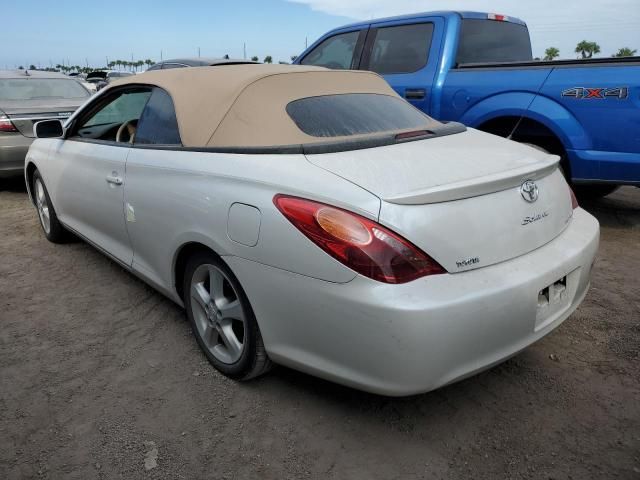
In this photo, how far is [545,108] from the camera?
4.31m

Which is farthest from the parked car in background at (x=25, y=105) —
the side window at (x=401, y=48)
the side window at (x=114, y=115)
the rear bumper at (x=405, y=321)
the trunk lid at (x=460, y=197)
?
the trunk lid at (x=460, y=197)

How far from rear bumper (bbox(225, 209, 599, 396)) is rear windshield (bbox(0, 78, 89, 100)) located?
20.6 feet

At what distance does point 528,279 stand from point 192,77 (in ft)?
6.70

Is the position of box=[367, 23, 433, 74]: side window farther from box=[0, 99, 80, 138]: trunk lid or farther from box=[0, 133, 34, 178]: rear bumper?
box=[0, 133, 34, 178]: rear bumper

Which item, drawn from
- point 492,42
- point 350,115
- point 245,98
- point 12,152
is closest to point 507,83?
point 492,42

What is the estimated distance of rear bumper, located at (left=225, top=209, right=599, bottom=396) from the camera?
1775mm

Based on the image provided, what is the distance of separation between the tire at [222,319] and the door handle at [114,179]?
0.80m

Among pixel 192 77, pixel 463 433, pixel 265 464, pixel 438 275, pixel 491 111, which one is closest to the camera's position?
pixel 438 275

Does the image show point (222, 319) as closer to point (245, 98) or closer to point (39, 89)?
point (245, 98)

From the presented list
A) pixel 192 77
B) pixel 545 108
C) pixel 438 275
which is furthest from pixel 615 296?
pixel 192 77

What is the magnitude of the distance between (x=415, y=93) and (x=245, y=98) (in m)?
2.97

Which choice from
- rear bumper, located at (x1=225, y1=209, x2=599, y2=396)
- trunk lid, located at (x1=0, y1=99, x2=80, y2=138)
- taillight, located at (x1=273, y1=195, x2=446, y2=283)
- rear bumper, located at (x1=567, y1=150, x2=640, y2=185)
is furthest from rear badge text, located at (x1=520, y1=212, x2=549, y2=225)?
trunk lid, located at (x1=0, y1=99, x2=80, y2=138)

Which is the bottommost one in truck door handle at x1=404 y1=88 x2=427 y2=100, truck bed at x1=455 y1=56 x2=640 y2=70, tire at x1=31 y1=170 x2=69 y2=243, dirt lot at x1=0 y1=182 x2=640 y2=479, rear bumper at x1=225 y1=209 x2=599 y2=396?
dirt lot at x1=0 y1=182 x2=640 y2=479

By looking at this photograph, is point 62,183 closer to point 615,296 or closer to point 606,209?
point 615,296
